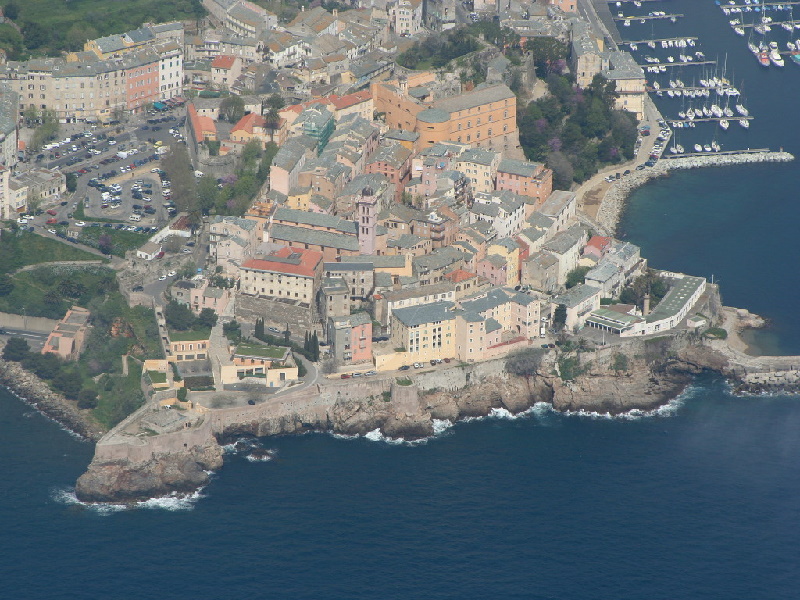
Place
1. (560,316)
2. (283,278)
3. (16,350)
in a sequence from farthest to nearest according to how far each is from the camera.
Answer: (560,316) → (283,278) → (16,350)

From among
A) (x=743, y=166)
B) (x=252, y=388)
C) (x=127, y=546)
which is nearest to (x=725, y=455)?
(x=252, y=388)

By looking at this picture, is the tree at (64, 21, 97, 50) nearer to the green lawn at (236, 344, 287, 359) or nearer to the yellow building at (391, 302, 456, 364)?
the green lawn at (236, 344, 287, 359)

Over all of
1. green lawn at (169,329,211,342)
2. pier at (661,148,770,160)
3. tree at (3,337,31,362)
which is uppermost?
pier at (661,148,770,160)

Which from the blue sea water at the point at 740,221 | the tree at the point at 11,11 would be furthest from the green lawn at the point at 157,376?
the tree at the point at 11,11

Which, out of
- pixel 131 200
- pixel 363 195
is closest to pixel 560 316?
pixel 363 195

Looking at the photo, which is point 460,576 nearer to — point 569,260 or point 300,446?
point 300,446

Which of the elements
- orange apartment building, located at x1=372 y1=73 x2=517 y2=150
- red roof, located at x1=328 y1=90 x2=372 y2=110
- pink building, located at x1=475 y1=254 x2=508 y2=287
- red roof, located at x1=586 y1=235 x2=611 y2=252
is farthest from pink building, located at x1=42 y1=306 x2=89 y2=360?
red roof, located at x1=586 y1=235 x2=611 y2=252

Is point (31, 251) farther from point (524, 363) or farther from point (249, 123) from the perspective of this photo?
point (524, 363)
